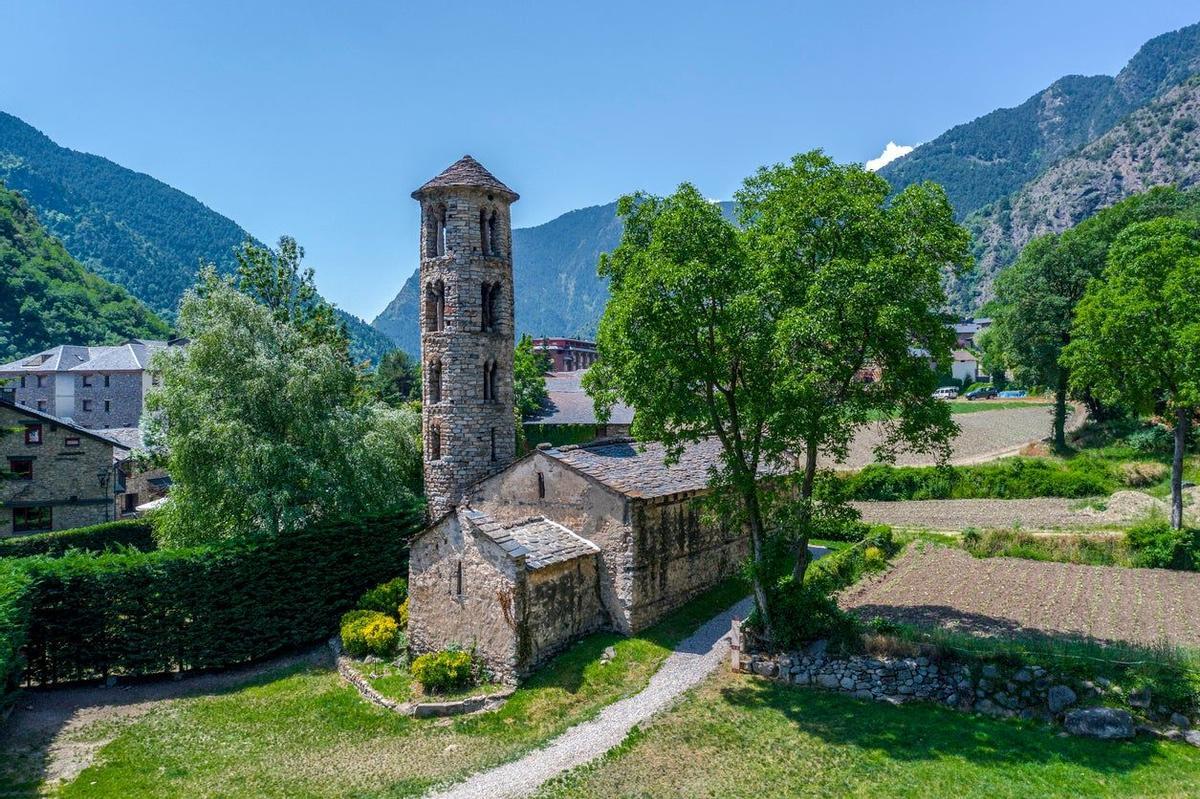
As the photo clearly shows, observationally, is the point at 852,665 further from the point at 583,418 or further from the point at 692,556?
the point at 583,418

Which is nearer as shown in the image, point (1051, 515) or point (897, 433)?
point (897, 433)

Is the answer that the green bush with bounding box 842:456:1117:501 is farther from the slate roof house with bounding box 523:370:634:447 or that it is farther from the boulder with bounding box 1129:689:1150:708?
the boulder with bounding box 1129:689:1150:708

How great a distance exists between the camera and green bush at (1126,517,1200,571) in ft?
95.6

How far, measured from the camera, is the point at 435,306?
29281mm

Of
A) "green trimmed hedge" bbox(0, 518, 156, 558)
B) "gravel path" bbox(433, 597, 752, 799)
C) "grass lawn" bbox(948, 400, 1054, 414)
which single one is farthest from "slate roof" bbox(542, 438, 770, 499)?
"grass lawn" bbox(948, 400, 1054, 414)

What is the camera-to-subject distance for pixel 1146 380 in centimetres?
3108

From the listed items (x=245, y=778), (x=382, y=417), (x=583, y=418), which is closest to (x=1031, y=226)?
(x=583, y=418)

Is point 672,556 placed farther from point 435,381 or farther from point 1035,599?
point 1035,599

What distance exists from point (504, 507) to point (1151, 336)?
26.8 m

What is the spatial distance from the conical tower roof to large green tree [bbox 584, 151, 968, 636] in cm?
1021

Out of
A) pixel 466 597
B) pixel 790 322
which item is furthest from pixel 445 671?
pixel 790 322

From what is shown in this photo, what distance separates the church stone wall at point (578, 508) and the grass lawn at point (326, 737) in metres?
1.37

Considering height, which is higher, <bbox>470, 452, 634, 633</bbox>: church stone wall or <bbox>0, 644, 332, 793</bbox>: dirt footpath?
<bbox>470, 452, 634, 633</bbox>: church stone wall

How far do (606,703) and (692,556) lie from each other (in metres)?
7.92
